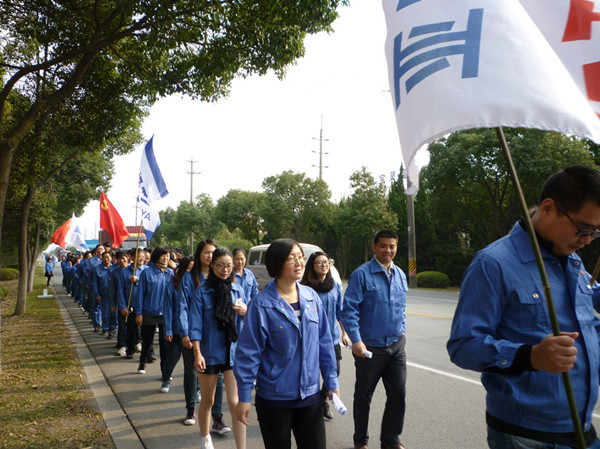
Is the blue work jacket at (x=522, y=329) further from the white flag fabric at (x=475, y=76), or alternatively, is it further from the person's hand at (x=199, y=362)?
the person's hand at (x=199, y=362)

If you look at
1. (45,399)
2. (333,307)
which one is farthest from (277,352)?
(45,399)

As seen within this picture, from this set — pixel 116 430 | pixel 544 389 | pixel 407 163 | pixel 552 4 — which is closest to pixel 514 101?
pixel 407 163

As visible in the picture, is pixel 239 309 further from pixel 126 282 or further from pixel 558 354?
pixel 126 282

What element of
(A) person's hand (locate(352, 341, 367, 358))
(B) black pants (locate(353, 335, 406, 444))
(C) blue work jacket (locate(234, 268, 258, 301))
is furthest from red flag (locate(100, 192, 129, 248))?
(A) person's hand (locate(352, 341, 367, 358))

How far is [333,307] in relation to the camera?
5.66 m

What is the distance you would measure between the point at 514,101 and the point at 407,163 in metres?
0.49

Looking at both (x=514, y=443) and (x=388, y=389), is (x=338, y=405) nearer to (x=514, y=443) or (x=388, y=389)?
(x=514, y=443)

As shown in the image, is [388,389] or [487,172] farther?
[487,172]

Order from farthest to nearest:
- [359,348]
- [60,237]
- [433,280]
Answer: [433,280] → [60,237] → [359,348]

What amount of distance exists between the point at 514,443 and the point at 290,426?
154cm

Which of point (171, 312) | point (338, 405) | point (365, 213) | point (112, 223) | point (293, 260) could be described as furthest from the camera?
point (365, 213)

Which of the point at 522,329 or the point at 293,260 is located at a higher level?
the point at 293,260

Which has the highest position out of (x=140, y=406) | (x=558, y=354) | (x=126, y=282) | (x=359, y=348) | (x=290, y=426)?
(x=558, y=354)

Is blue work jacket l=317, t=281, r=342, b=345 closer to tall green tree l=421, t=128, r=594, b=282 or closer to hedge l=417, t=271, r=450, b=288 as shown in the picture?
tall green tree l=421, t=128, r=594, b=282
